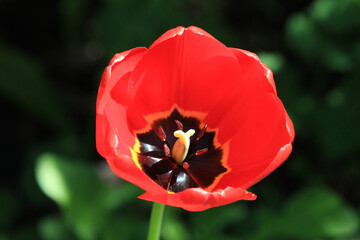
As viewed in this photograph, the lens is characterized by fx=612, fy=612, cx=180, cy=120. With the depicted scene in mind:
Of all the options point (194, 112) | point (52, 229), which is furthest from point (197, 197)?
point (52, 229)

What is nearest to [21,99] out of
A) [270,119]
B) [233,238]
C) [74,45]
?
[74,45]

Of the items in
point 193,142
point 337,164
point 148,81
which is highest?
point 148,81

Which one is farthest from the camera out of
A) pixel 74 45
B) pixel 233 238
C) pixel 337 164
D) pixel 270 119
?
pixel 74 45

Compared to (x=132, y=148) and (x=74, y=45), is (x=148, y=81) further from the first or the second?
(x=74, y=45)

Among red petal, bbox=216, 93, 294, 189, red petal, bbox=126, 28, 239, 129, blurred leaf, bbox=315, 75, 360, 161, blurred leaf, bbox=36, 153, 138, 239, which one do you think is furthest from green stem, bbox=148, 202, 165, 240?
blurred leaf, bbox=315, 75, 360, 161

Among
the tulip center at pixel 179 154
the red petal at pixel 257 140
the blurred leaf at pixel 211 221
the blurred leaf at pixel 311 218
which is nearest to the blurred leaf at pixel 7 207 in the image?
the blurred leaf at pixel 211 221

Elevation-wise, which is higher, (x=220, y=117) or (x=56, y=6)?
(x=220, y=117)

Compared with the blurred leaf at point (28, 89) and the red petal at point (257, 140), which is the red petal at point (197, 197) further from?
the blurred leaf at point (28, 89)
